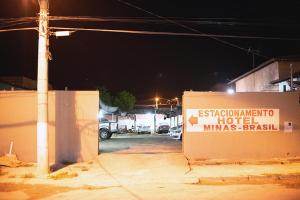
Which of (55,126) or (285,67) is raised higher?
(285,67)

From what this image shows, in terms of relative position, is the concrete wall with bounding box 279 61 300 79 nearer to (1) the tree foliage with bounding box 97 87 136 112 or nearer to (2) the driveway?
(2) the driveway

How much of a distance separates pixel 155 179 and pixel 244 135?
528 cm

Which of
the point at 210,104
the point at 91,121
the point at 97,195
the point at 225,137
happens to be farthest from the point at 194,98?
the point at 97,195

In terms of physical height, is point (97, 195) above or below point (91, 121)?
below

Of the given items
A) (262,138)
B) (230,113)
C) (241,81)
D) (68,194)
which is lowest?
(68,194)

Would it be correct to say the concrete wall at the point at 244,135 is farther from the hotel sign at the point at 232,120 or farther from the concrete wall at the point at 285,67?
the concrete wall at the point at 285,67

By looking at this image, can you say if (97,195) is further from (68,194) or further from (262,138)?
(262,138)

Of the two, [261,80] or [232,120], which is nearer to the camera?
[232,120]

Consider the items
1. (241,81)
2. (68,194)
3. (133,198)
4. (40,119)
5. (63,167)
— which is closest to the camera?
(133,198)

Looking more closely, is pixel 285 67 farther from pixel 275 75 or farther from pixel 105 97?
pixel 105 97

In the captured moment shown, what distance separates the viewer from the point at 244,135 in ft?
56.2

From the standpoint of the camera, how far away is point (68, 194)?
11492 millimetres

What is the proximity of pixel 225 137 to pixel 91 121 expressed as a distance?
5.61 metres

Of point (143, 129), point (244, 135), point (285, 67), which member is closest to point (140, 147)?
point (244, 135)
